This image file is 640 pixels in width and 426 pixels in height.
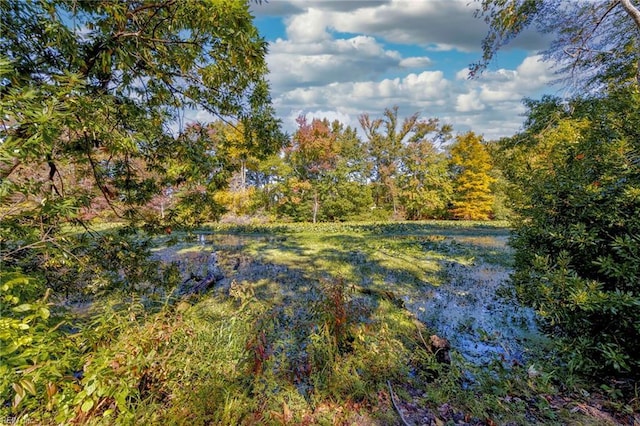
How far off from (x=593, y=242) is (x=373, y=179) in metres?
28.7

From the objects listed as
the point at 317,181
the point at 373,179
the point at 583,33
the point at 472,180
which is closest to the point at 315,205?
the point at 317,181

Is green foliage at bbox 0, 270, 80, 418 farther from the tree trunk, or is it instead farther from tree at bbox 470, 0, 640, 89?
the tree trunk

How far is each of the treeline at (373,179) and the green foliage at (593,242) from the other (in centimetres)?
1972

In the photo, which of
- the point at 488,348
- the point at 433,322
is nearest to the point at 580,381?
the point at 488,348

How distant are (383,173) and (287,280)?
2445cm

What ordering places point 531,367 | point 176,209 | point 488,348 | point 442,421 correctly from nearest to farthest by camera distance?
1. point 442,421
2. point 531,367
3. point 176,209
4. point 488,348

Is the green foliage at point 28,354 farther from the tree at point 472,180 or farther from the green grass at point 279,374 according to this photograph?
the tree at point 472,180

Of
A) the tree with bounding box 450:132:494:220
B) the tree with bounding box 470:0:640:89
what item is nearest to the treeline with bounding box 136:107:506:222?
the tree with bounding box 450:132:494:220

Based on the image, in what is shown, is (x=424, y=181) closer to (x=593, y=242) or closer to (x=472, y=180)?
(x=472, y=180)

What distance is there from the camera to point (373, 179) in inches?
1230

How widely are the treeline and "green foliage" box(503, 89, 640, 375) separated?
776 inches

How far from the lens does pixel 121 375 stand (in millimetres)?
2291

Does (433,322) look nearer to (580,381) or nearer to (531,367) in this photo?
(531,367)

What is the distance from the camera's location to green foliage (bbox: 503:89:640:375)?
2787mm
